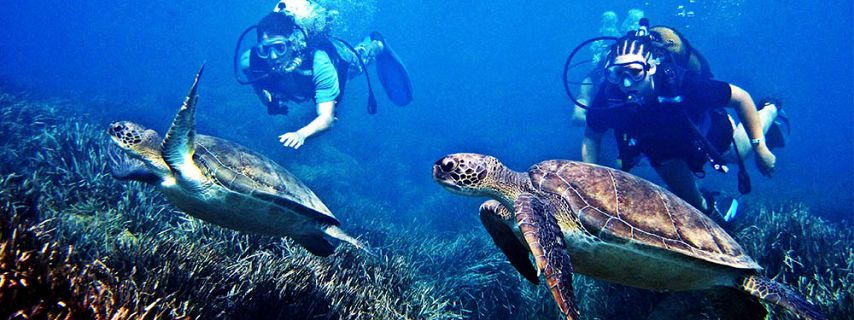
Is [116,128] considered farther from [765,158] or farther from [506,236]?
[765,158]

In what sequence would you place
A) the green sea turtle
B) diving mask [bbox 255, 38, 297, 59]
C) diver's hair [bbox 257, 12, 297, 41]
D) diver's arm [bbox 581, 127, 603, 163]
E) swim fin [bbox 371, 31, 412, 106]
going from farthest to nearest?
1. swim fin [bbox 371, 31, 412, 106]
2. diver's hair [bbox 257, 12, 297, 41]
3. diving mask [bbox 255, 38, 297, 59]
4. diver's arm [bbox 581, 127, 603, 163]
5. the green sea turtle

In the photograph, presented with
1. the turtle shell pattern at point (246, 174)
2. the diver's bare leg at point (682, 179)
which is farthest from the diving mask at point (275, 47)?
the diver's bare leg at point (682, 179)

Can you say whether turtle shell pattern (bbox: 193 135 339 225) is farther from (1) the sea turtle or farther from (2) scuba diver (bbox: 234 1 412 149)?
(2) scuba diver (bbox: 234 1 412 149)

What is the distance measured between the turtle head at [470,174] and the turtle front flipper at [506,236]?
161mm

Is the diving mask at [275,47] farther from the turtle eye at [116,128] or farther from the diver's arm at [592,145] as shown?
the diver's arm at [592,145]

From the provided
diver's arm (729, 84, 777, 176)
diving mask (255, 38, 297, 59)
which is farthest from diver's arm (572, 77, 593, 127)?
diving mask (255, 38, 297, 59)

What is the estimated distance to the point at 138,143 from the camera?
3.14 metres

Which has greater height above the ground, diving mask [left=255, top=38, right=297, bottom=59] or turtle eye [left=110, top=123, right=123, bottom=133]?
diving mask [left=255, top=38, right=297, bottom=59]

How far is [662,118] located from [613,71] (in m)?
0.97

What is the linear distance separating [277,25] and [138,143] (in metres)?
5.84

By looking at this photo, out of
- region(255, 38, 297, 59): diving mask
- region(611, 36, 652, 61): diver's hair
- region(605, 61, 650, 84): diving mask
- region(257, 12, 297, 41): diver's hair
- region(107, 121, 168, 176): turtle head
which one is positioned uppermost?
region(257, 12, 297, 41): diver's hair

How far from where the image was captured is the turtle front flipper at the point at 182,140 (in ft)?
8.63

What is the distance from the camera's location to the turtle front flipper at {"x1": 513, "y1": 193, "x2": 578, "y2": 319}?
6.44 ft

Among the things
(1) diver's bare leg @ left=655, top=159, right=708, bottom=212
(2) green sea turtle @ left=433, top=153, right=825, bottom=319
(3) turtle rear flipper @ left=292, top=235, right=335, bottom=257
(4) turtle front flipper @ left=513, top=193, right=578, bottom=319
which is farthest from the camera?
(1) diver's bare leg @ left=655, top=159, right=708, bottom=212
